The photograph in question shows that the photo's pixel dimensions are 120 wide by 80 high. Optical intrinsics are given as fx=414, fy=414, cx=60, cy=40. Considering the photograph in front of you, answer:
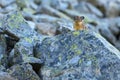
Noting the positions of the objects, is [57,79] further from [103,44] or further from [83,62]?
[103,44]

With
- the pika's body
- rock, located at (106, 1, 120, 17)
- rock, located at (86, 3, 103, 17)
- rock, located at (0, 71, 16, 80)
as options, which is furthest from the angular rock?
rock, located at (106, 1, 120, 17)

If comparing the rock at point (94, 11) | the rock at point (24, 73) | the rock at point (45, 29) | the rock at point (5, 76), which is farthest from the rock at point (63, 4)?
the rock at point (5, 76)

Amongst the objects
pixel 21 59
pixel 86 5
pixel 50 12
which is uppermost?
pixel 21 59

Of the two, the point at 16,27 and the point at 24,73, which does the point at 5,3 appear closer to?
the point at 16,27

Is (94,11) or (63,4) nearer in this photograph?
(63,4)

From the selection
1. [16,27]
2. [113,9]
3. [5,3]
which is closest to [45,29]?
[16,27]

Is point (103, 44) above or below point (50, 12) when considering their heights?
above

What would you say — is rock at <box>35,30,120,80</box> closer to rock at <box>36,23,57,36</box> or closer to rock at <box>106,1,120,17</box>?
rock at <box>36,23,57,36</box>

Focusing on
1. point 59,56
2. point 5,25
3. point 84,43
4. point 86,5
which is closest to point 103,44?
point 84,43

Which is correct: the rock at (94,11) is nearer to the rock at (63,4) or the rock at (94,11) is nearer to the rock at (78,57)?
the rock at (63,4)
